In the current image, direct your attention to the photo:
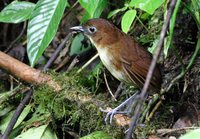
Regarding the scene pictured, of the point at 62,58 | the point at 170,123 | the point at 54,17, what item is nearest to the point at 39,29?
the point at 54,17

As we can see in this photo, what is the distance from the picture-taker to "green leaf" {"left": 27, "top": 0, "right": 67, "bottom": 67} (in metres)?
2.71

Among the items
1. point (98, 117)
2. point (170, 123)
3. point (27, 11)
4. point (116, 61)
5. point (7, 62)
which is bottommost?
point (170, 123)

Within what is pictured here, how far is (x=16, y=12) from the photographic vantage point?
340 cm

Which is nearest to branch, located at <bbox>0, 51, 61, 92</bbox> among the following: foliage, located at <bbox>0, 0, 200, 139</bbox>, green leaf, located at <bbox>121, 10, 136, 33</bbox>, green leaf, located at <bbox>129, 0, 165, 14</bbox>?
foliage, located at <bbox>0, 0, 200, 139</bbox>

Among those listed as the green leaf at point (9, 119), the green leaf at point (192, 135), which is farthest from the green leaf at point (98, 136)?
the green leaf at point (192, 135)

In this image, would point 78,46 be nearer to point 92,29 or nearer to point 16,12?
point 16,12

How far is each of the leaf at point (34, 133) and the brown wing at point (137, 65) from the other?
2.39ft

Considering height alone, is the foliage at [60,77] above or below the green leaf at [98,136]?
above

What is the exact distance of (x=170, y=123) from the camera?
3223mm

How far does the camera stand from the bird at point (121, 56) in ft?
9.48

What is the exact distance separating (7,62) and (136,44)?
0.91m

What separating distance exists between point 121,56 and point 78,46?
4.13 ft

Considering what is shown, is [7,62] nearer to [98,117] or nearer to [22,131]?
[22,131]

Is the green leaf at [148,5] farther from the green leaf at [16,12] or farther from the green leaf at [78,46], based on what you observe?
the green leaf at [78,46]
